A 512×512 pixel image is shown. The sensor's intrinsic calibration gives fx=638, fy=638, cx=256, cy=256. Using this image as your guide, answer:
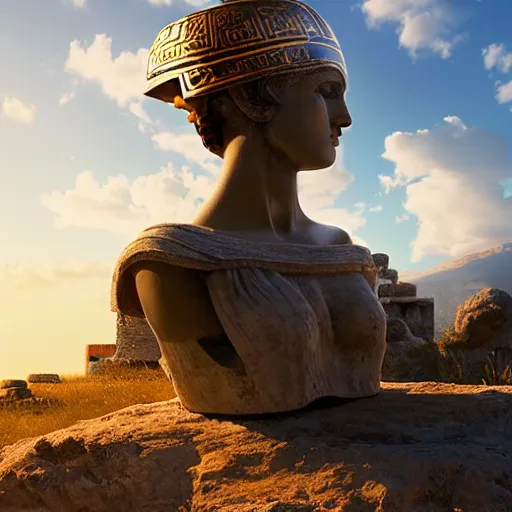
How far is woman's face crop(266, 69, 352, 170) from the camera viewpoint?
2.96m

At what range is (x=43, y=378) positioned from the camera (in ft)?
41.9

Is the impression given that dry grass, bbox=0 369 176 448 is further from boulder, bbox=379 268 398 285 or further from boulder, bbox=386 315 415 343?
boulder, bbox=379 268 398 285

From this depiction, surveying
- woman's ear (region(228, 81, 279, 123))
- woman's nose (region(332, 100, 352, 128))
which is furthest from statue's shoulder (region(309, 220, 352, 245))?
woman's ear (region(228, 81, 279, 123))

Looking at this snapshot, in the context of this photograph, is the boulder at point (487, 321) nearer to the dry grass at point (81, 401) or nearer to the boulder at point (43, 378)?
the dry grass at point (81, 401)

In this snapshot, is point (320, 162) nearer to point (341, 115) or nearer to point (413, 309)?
point (341, 115)

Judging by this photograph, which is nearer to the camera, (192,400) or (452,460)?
(452,460)

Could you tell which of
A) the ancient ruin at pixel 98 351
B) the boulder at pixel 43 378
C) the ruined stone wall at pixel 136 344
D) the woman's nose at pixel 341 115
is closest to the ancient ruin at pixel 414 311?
the ruined stone wall at pixel 136 344

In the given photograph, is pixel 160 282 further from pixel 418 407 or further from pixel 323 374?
pixel 418 407

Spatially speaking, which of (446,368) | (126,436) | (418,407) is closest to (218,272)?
(126,436)

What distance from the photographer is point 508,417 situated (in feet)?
8.21

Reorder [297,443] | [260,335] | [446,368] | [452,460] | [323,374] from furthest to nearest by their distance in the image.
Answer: [446,368]
[323,374]
[260,335]
[297,443]
[452,460]

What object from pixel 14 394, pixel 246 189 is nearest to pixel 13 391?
pixel 14 394

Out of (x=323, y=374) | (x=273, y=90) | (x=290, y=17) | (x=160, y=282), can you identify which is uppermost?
(x=290, y=17)

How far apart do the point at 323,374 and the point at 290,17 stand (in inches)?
64.1
